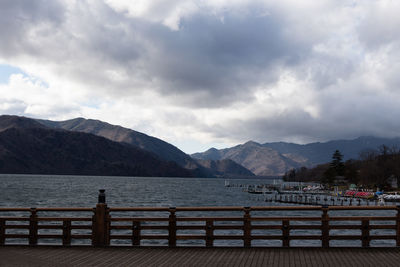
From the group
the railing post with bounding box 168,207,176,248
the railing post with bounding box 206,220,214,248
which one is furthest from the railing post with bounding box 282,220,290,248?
the railing post with bounding box 168,207,176,248

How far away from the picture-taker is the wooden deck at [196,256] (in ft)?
47.1

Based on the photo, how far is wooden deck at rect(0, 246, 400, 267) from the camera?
565 inches

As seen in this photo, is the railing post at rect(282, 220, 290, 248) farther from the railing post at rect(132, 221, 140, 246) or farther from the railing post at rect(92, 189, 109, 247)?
the railing post at rect(92, 189, 109, 247)

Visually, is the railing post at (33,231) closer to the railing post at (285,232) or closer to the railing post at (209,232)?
the railing post at (209,232)

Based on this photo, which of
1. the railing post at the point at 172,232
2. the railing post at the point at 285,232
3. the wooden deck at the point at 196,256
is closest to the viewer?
the wooden deck at the point at 196,256

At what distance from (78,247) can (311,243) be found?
96.0 ft

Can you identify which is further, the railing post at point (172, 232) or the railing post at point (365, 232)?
the railing post at point (172, 232)

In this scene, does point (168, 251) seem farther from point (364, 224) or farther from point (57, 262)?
point (364, 224)

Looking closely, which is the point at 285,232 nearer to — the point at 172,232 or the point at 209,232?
the point at 209,232

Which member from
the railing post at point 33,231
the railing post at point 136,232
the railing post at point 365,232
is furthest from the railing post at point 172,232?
the railing post at point 365,232

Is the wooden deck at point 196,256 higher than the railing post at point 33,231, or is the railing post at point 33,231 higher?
the railing post at point 33,231

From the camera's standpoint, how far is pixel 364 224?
55.6ft

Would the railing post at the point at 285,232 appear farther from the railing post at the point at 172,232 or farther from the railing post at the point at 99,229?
the railing post at the point at 99,229

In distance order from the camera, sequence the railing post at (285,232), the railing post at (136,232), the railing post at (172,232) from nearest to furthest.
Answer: the railing post at (285,232) < the railing post at (172,232) < the railing post at (136,232)
